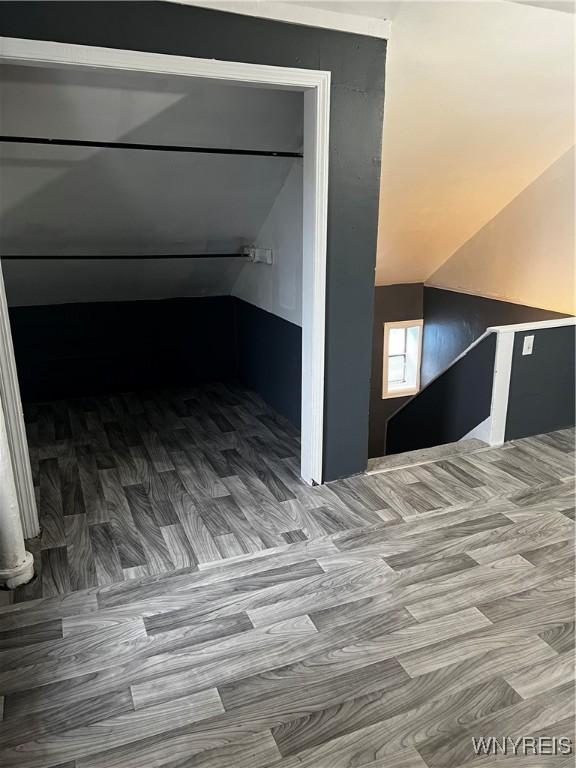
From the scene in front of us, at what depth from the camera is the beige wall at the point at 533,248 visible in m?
4.02

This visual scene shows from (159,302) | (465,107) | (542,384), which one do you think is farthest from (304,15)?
(159,302)

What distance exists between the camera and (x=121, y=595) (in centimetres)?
216

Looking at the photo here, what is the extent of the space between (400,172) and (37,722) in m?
3.40

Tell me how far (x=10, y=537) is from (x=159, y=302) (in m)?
2.78

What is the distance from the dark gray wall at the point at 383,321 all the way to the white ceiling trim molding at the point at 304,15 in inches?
119

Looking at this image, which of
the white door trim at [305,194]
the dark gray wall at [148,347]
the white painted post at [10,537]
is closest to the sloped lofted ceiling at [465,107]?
the white door trim at [305,194]

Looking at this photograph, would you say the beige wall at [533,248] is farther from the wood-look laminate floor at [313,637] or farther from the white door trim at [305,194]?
the white door trim at [305,194]

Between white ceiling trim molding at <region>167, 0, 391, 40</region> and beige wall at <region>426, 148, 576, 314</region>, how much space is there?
7.02ft

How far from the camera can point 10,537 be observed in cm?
218

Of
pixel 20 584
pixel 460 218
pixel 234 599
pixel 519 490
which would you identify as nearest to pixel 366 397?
pixel 519 490

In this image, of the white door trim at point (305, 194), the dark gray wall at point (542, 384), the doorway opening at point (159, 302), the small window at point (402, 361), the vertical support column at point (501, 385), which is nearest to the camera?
the white door trim at point (305, 194)

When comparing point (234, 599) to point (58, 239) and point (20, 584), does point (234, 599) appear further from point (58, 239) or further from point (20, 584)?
point (58, 239)

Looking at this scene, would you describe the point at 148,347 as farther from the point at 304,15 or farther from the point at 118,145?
the point at 304,15

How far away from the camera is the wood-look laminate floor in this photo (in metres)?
1.58
